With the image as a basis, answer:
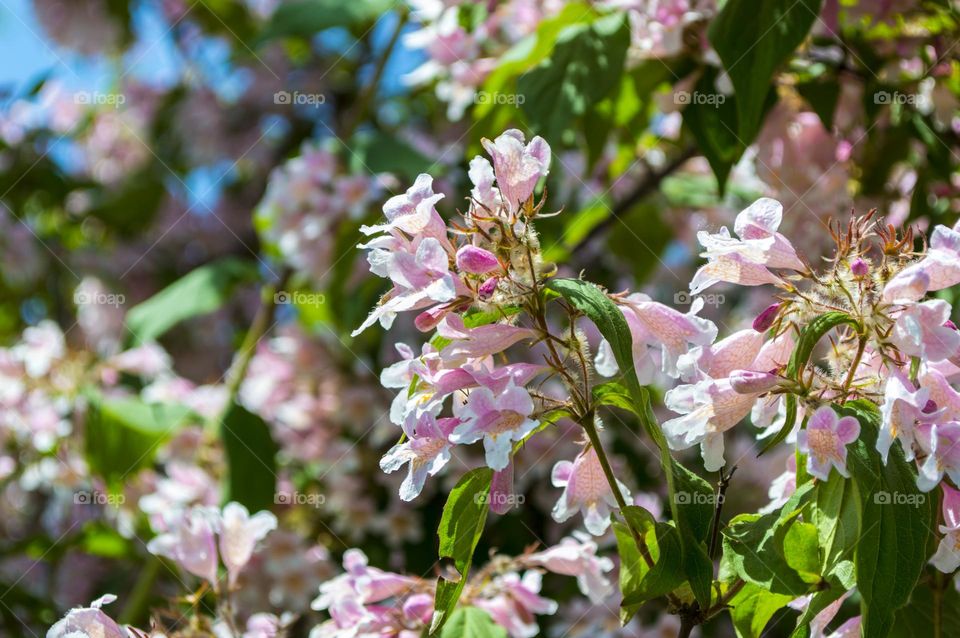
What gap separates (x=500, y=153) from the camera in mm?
792

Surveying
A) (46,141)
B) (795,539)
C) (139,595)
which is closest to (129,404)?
(139,595)

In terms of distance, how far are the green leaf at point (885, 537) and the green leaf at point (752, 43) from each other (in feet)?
1.66

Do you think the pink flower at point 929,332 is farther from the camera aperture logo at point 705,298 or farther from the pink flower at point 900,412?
the camera aperture logo at point 705,298

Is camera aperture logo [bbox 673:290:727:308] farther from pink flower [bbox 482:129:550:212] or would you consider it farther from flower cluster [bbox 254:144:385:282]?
flower cluster [bbox 254:144:385:282]

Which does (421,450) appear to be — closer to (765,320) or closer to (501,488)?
(501,488)

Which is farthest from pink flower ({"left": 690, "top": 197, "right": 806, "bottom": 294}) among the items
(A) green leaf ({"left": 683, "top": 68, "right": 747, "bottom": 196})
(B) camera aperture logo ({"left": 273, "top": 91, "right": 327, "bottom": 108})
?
(B) camera aperture logo ({"left": 273, "top": 91, "right": 327, "bottom": 108})

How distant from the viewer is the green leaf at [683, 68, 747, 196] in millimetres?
1296

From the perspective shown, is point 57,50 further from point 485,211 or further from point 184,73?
point 485,211

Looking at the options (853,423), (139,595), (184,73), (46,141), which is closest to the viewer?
(853,423)

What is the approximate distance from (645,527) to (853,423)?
17 cm

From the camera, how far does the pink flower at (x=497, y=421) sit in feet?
2.37

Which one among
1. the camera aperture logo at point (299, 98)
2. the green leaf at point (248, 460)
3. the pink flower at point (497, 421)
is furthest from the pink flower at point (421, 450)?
the camera aperture logo at point (299, 98)

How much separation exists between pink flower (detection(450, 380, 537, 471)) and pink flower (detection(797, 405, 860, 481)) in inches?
7.2

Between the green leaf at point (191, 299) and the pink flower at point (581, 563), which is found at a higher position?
the pink flower at point (581, 563)
